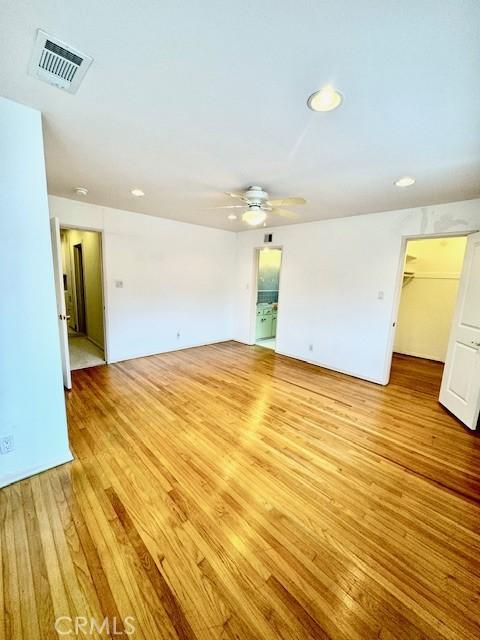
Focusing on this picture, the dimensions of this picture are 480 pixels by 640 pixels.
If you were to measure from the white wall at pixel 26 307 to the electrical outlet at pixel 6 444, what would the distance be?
0.08ft

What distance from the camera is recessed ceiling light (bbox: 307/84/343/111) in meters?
1.35

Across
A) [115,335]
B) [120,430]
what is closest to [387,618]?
[120,430]

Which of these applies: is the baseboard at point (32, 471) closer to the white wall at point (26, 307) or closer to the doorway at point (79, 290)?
the white wall at point (26, 307)

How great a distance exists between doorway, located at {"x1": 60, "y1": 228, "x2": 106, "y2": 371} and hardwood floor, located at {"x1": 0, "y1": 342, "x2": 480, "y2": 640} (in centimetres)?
223

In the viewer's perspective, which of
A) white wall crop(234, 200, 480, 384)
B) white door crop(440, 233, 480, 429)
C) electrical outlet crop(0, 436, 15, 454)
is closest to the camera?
electrical outlet crop(0, 436, 15, 454)

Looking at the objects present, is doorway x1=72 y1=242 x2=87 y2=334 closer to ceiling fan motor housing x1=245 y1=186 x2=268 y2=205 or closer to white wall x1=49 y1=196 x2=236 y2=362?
white wall x1=49 y1=196 x2=236 y2=362

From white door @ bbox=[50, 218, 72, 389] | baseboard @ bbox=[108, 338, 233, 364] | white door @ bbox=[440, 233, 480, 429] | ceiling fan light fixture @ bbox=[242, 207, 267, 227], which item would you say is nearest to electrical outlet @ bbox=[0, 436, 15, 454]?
white door @ bbox=[50, 218, 72, 389]

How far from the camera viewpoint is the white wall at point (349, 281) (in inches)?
133

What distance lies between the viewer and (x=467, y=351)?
2.85m

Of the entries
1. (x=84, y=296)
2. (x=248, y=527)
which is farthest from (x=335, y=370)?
(x=84, y=296)

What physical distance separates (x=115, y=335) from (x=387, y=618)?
4312 mm

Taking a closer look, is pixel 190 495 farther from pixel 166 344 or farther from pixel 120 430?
pixel 166 344

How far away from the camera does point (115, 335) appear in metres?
4.25

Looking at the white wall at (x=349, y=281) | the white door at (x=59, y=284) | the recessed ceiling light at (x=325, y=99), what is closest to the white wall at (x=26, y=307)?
the white door at (x=59, y=284)
